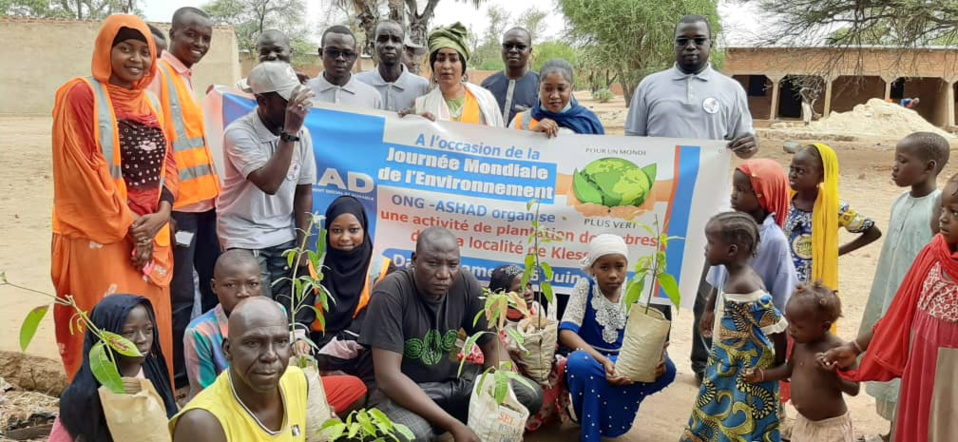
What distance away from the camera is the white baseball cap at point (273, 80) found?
149 inches

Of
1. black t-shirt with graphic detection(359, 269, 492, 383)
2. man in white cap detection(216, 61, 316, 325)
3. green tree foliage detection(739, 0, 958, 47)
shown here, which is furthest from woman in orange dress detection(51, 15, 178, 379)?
green tree foliage detection(739, 0, 958, 47)

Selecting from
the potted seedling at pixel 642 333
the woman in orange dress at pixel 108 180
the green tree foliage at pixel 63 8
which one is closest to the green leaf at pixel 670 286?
the potted seedling at pixel 642 333

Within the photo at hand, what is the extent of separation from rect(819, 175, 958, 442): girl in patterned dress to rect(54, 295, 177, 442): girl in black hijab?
8.41ft

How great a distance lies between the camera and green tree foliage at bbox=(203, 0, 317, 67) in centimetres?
4173

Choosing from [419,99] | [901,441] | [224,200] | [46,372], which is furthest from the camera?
[419,99]

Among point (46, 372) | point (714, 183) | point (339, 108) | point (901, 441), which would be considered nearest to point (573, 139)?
point (714, 183)

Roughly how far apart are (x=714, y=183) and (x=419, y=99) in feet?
6.20

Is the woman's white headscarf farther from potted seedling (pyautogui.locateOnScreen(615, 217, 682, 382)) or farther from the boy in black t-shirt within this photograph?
the boy in black t-shirt

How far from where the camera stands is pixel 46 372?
4.57m

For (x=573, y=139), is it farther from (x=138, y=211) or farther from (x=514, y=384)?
(x=138, y=211)

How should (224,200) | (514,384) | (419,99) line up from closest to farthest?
(514,384) < (224,200) < (419,99)

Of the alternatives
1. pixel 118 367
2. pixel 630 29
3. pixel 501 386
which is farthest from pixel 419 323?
pixel 630 29

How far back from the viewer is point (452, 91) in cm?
493

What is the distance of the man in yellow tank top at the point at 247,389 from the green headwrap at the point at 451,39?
2.73 m
